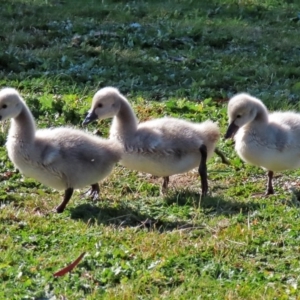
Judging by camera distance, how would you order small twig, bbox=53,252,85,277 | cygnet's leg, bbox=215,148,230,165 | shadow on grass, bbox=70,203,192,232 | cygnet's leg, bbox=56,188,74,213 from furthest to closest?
cygnet's leg, bbox=215,148,230,165 < cygnet's leg, bbox=56,188,74,213 < shadow on grass, bbox=70,203,192,232 < small twig, bbox=53,252,85,277

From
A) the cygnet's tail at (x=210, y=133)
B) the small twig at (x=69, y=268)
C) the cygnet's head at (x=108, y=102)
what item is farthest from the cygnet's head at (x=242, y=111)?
the small twig at (x=69, y=268)

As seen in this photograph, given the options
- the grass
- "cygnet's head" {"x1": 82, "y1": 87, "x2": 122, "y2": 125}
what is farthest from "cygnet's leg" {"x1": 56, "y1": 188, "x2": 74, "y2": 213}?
"cygnet's head" {"x1": 82, "y1": 87, "x2": 122, "y2": 125}

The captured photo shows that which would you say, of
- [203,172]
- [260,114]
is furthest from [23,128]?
[260,114]

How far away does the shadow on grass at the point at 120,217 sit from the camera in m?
6.54

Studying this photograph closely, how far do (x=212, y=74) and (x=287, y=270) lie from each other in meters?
6.04

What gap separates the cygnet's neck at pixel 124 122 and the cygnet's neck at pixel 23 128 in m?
0.88

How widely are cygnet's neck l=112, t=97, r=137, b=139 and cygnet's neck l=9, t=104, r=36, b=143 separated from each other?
882 millimetres

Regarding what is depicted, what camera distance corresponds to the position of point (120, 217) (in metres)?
6.70

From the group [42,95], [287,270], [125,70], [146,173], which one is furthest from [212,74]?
[287,270]

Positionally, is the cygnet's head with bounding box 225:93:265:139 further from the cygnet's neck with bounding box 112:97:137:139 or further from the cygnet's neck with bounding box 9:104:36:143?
the cygnet's neck with bounding box 9:104:36:143

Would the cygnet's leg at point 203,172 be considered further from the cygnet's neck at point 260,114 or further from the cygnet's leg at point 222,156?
the cygnet's leg at point 222,156

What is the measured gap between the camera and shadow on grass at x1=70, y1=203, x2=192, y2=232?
654 centimetres

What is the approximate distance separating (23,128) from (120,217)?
1.17m

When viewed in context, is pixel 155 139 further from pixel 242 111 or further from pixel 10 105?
pixel 10 105
